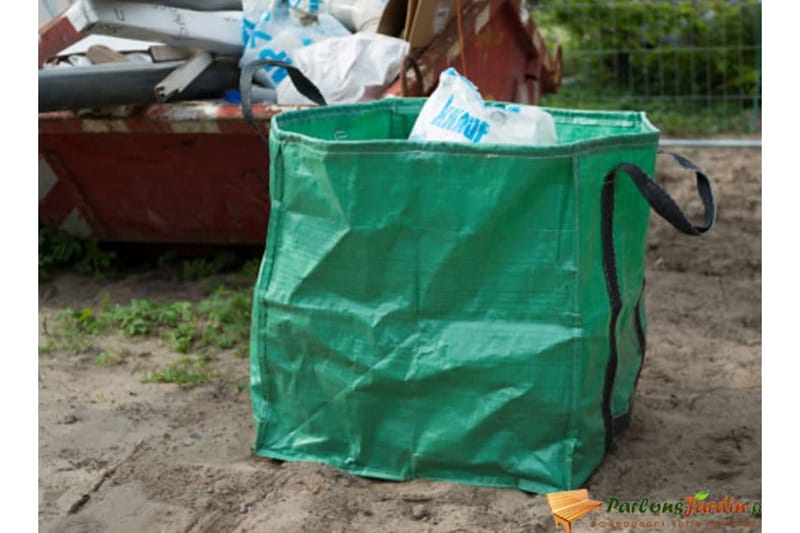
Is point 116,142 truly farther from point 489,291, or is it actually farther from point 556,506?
point 556,506

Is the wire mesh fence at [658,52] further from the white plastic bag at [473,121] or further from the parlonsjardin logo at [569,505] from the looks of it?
the parlonsjardin logo at [569,505]

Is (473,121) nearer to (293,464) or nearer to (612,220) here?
(612,220)

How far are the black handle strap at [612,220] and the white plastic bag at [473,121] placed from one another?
0.90ft

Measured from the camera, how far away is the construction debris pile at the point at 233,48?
3.54 m

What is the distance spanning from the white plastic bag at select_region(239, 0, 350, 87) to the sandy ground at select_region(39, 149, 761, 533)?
110cm

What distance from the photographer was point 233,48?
149 inches

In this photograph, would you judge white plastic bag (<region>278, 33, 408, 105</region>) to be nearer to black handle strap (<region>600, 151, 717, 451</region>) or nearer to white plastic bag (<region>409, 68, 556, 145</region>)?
white plastic bag (<region>409, 68, 556, 145</region>)

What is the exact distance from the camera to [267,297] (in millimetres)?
2645

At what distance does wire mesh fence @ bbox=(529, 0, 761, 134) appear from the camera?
7.45 metres

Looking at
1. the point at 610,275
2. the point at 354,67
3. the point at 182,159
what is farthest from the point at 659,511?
the point at 182,159

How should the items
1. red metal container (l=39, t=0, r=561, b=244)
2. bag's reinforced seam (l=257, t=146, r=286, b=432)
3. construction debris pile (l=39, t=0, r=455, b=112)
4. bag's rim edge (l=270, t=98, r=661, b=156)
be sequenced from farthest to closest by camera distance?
1. red metal container (l=39, t=0, r=561, b=244)
2. construction debris pile (l=39, t=0, r=455, b=112)
3. bag's reinforced seam (l=257, t=146, r=286, b=432)
4. bag's rim edge (l=270, t=98, r=661, b=156)

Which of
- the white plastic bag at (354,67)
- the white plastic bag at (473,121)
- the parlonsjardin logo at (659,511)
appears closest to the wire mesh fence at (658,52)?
the white plastic bag at (354,67)

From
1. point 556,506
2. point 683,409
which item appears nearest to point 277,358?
point 556,506

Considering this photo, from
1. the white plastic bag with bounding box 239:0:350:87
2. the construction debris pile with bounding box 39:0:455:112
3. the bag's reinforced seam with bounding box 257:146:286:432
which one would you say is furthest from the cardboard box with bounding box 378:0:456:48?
the bag's reinforced seam with bounding box 257:146:286:432
